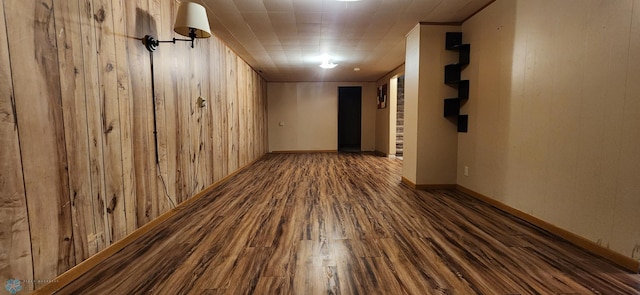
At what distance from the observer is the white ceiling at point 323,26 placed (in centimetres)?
301

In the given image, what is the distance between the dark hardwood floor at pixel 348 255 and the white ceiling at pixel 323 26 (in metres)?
2.26

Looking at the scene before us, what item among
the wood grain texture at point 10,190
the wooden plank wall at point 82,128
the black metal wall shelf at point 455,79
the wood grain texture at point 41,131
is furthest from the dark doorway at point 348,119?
the wood grain texture at point 10,190

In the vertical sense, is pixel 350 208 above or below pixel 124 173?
below

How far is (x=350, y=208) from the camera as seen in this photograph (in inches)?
114

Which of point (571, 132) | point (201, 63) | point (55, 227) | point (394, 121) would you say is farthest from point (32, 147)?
point (394, 121)

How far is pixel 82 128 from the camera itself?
164 centimetres

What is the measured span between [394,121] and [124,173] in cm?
642

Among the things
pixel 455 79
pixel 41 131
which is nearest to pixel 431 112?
pixel 455 79

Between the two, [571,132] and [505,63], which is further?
[505,63]

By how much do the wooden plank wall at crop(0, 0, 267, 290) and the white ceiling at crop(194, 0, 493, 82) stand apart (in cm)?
90

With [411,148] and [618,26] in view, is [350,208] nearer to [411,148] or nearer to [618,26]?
[411,148]

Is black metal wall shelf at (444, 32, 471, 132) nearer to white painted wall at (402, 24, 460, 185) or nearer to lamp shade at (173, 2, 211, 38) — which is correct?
white painted wall at (402, 24, 460, 185)

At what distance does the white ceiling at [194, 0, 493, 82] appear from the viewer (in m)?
3.01

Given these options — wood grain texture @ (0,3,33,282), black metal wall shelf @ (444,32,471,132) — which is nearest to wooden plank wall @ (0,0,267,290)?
wood grain texture @ (0,3,33,282)
